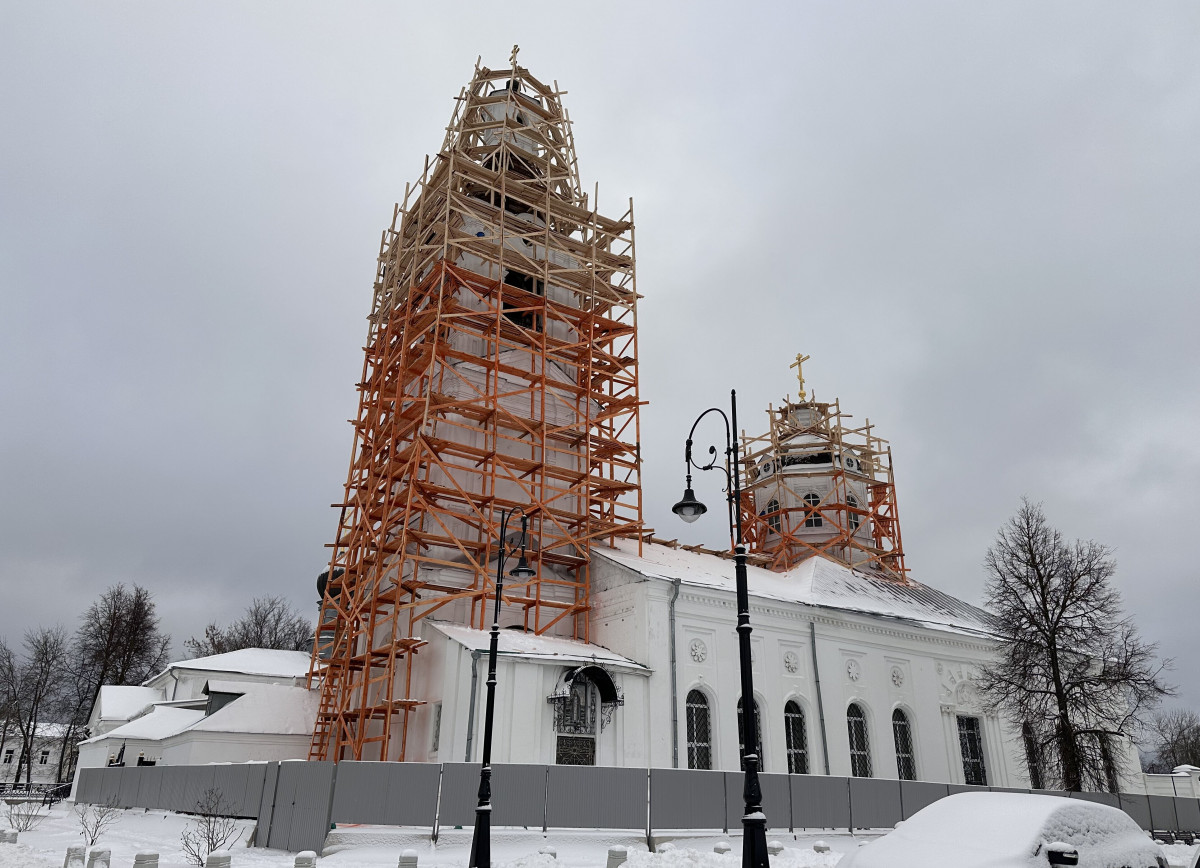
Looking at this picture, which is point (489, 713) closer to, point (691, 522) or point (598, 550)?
point (691, 522)

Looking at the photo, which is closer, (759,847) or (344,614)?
(759,847)

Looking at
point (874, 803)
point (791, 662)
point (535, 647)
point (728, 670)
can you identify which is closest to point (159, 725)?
point (535, 647)

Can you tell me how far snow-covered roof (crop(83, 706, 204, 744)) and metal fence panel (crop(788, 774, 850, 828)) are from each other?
23382 millimetres

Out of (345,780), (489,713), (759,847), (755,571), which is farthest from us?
(755,571)

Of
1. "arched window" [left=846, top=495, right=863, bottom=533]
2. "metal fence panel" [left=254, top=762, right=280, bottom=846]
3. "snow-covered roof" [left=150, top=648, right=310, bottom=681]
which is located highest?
"arched window" [left=846, top=495, right=863, bottom=533]

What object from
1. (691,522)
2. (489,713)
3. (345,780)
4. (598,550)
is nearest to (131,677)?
(598,550)

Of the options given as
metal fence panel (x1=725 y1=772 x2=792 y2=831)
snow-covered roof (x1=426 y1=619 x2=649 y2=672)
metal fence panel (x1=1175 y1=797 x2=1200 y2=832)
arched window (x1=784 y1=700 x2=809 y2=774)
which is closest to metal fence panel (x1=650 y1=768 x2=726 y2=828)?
metal fence panel (x1=725 y1=772 x2=792 y2=831)

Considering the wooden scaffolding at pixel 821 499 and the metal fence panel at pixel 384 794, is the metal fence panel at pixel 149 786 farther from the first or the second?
the wooden scaffolding at pixel 821 499

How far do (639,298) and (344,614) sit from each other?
55.5 feet

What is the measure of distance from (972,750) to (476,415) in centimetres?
2164

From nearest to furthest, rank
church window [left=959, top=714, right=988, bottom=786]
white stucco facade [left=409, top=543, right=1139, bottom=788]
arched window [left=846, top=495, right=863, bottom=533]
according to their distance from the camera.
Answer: white stucco facade [left=409, top=543, right=1139, bottom=788] → church window [left=959, top=714, right=988, bottom=786] → arched window [left=846, top=495, right=863, bottom=533]

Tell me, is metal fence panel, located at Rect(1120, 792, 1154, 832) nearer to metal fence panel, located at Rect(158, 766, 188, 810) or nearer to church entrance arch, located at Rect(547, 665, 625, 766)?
church entrance arch, located at Rect(547, 665, 625, 766)

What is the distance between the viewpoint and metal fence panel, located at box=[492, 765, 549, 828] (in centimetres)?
1728

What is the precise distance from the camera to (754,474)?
45438 mm
